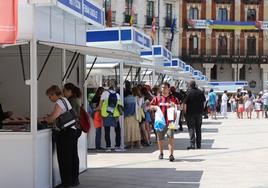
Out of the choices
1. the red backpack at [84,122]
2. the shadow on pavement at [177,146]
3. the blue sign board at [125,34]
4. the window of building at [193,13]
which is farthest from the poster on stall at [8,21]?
the window of building at [193,13]

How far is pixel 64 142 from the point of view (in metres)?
9.80

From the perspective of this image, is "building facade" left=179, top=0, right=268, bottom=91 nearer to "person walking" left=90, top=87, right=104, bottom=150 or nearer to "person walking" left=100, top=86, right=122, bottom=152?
"person walking" left=90, top=87, right=104, bottom=150

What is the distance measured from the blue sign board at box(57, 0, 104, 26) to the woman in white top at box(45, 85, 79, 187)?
1366 mm

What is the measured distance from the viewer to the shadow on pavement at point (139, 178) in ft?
34.0

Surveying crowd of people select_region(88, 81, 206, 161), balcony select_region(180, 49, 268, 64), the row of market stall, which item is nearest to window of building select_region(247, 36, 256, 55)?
balcony select_region(180, 49, 268, 64)

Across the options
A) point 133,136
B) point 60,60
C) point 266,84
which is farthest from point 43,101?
point 266,84

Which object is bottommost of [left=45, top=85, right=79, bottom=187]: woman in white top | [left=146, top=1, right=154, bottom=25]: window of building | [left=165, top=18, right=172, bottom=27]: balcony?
[left=45, top=85, right=79, bottom=187]: woman in white top

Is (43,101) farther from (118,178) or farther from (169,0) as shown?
(169,0)

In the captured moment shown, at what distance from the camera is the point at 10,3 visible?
7773mm

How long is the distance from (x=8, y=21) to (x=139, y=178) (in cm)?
450

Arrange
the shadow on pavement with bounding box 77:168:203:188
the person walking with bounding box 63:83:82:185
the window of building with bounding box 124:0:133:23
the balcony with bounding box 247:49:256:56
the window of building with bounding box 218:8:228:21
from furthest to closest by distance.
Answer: the balcony with bounding box 247:49:256:56
the window of building with bounding box 218:8:228:21
the window of building with bounding box 124:0:133:23
the shadow on pavement with bounding box 77:168:203:188
the person walking with bounding box 63:83:82:185

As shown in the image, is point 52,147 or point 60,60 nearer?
point 52,147

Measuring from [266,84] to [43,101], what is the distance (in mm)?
67544

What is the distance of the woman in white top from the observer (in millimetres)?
9742
